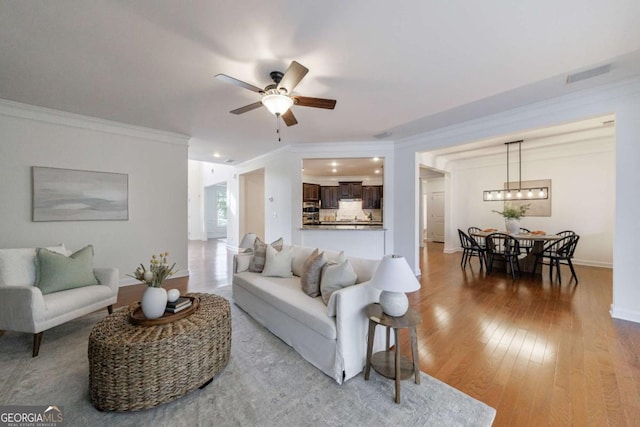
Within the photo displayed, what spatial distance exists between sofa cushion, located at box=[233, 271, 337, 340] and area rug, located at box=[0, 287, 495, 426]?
38cm

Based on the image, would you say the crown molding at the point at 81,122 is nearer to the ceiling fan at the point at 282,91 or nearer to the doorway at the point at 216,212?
the ceiling fan at the point at 282,91

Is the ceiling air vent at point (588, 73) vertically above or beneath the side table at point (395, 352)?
above

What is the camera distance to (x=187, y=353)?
5.74ft

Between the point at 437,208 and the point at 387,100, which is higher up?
the point at 387,100

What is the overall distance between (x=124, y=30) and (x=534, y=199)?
843cm

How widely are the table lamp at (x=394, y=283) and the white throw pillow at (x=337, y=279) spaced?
411 mm

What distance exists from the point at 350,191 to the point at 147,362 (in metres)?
7.74

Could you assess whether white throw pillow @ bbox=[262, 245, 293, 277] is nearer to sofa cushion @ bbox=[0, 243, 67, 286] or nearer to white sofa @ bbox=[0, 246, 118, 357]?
white sofa @ bbox=[0, 246, 118, 357]

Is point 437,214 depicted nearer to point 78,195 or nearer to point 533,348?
point 533,348

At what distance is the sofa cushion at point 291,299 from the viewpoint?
2008mm

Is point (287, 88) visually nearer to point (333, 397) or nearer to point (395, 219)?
point (333, 397)

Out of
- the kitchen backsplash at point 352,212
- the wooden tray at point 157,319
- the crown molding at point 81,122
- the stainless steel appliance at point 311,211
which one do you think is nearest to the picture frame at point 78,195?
the crown molding at point 81,122

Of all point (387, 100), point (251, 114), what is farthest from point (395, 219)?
point (251, 114)

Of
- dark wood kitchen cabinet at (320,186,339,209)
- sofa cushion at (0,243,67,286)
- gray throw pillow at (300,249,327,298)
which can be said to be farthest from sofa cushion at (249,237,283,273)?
dark wood kitchen cabinet at (320,186,339,209)
